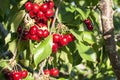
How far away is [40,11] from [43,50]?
22cm

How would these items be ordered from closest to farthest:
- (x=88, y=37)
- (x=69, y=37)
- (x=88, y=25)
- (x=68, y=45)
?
(x=69, y=37), (x=88, y=37), (x=68, y=45), (x=88, y=25)

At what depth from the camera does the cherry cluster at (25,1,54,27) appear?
197 cm

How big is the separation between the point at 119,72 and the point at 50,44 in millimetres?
517

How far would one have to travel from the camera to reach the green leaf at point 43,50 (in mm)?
1898

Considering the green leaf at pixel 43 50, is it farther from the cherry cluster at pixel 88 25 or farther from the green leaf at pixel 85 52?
the cherry cluster at pixel 88 25

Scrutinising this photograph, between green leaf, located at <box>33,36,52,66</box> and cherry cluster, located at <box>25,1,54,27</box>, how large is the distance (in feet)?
0.38

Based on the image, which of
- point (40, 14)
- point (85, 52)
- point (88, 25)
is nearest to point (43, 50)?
point (40, 14)

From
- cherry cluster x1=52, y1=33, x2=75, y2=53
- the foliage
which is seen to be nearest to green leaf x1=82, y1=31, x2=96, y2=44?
the foliage

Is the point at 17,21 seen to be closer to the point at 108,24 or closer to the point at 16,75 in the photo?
the point at 16,75

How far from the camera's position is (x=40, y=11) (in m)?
1.98

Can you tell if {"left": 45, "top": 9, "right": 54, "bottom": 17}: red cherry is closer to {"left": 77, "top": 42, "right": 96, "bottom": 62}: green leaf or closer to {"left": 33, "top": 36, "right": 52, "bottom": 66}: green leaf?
{"left": 33, "top": 36, "right": 52, "bottom": 66}: green leaf

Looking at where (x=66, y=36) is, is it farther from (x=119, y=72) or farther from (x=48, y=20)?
(x=119, y=72)

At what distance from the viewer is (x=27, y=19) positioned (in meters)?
2.02

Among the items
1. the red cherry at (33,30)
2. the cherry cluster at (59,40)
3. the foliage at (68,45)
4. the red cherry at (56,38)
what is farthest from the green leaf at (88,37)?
the red cherry at (33,30)
